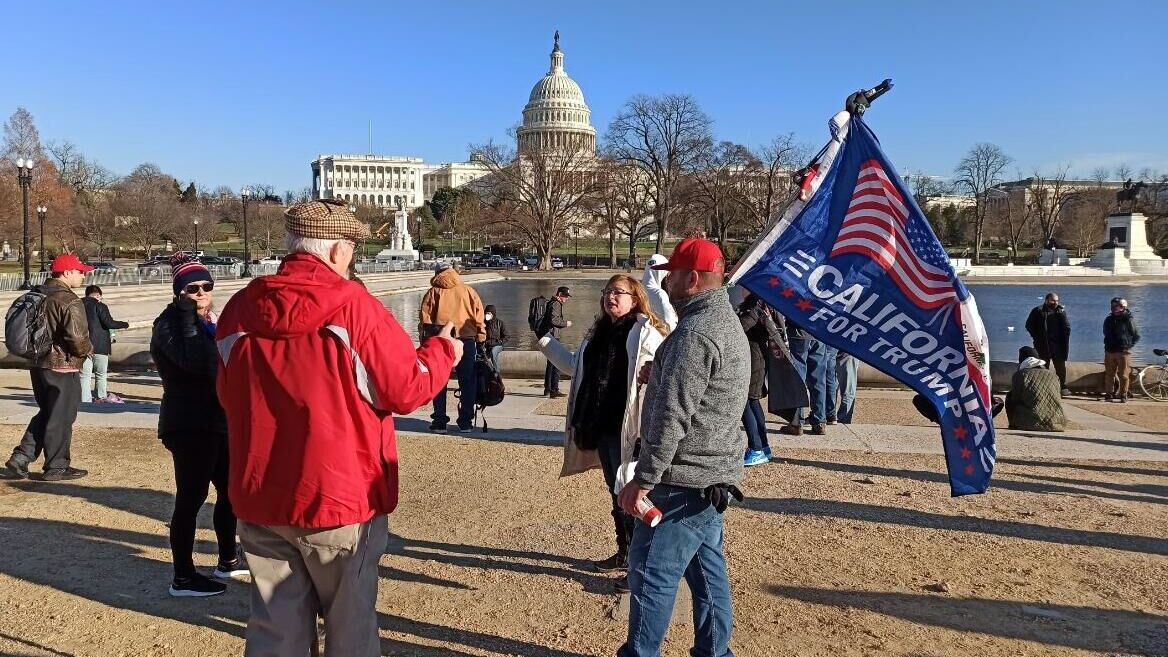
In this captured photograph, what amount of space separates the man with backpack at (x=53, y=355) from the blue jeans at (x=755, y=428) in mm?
5445

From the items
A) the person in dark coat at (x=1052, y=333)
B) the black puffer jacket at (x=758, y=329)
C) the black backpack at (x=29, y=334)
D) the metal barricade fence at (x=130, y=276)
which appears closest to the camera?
the black backpack at (x=29, y=334)

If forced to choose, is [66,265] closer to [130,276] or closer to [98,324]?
[98,324]

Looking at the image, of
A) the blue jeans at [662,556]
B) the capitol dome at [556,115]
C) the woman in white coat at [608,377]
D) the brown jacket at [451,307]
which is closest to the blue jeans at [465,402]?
the brown jacket at [451,307]

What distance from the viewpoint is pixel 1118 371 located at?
13062 mm

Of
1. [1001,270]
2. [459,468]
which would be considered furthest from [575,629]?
[1001,270]

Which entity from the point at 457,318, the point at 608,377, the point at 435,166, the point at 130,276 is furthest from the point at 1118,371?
the point at 435,166

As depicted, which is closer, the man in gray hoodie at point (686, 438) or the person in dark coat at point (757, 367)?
the man in gray hoodie at point (686, 438)

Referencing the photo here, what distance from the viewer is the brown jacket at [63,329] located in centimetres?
659

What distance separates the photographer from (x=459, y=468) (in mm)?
7578

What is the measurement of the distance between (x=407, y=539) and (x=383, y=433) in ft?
9.80

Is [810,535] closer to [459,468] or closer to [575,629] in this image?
[575,629]

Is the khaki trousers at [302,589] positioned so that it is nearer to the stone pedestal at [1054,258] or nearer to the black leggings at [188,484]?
the black leggings at [188,484]

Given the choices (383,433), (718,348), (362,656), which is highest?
(718,348)

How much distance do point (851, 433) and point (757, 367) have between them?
78.4 inches
